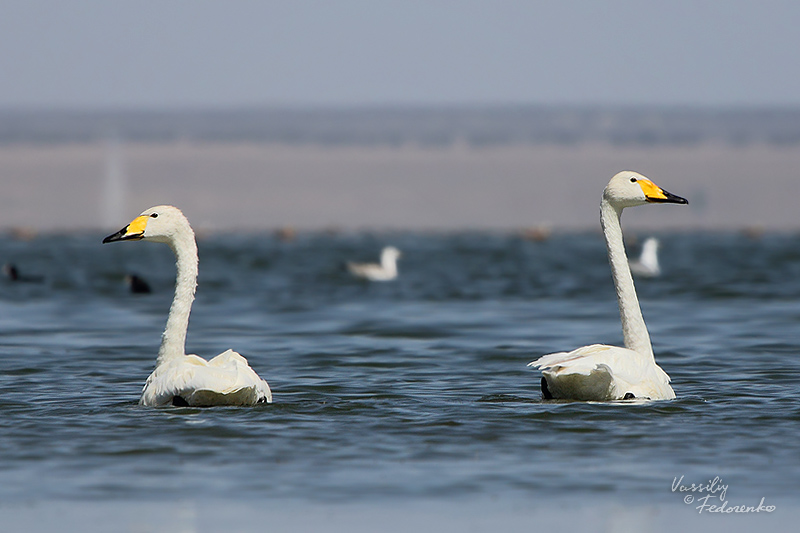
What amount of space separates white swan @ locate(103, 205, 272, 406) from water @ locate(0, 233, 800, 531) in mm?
174

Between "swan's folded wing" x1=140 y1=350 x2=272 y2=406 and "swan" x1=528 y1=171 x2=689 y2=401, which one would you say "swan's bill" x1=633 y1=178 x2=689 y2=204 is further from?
"swan's folded wing" x1=140 y1=350 x2=272 y2=406

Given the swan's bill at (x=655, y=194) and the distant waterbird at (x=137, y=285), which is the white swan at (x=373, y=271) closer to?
the distant waterbird at (x=137, y=285)

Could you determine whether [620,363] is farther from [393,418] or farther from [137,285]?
[137,285]

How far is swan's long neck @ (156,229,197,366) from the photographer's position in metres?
11.1

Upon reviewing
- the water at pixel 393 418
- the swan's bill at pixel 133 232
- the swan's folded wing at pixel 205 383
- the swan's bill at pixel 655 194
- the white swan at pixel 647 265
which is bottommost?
the water at pixel 393 418

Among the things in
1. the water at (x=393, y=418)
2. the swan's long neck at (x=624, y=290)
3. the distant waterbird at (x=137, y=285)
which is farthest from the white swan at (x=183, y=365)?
the distant waterbird at (x=137, y=285)

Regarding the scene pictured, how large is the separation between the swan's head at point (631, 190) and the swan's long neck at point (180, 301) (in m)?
3.73

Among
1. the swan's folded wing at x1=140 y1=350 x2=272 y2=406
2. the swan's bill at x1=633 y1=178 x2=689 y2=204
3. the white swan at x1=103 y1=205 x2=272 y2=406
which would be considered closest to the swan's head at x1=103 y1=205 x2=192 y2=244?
the white swan at x1=103 y1=205 x2=272 y2=406

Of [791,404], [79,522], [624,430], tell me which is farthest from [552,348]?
[79,522]

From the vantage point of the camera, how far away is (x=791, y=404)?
1147 cm

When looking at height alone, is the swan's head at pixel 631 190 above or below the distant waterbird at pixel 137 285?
above

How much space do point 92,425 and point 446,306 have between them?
14.8 metres

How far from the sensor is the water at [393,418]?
7.79m

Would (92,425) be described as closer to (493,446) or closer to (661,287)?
(493,446)
